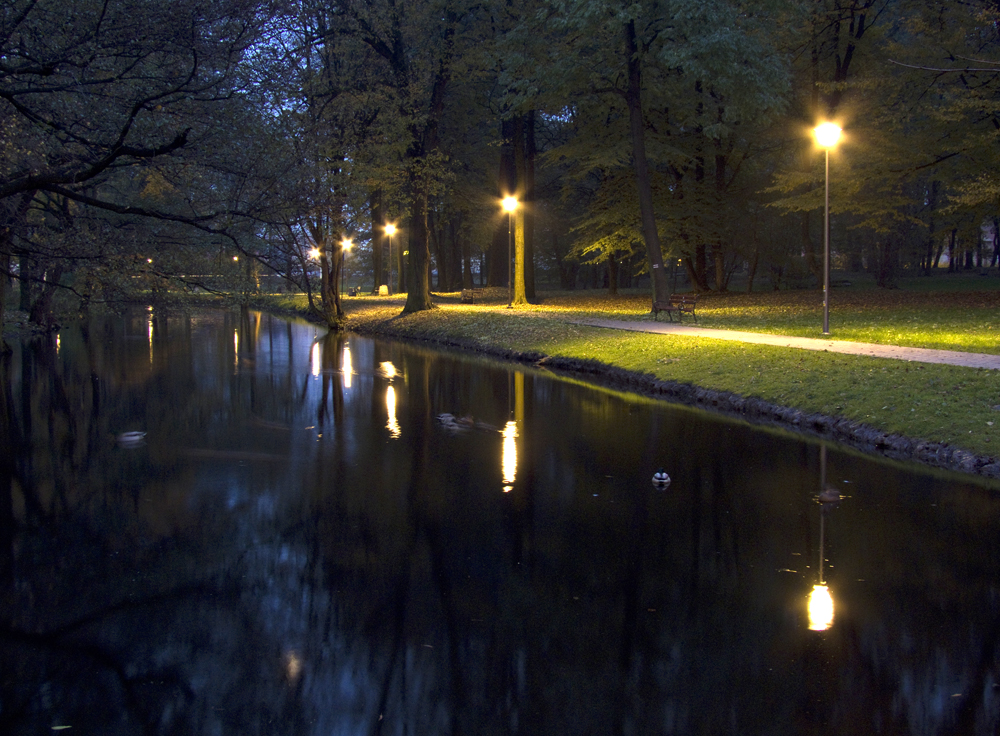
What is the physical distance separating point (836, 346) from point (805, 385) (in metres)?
4.35

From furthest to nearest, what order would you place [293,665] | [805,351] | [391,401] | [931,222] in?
[931,222] < [805,351] < [391,401] < [293,665]

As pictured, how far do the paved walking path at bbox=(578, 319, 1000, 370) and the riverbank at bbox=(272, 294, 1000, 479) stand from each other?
0.82 meters

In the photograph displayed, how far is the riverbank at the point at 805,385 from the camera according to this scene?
36.0 ft

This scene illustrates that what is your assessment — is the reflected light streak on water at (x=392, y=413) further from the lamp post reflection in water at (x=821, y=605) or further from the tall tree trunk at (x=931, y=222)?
the tall tree trunk at (x=931, y=222)

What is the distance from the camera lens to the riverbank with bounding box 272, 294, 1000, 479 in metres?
11.0

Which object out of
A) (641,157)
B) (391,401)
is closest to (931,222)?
(641,157)

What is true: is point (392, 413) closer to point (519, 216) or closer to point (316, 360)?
point (316, 360)

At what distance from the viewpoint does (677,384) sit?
16.2 m

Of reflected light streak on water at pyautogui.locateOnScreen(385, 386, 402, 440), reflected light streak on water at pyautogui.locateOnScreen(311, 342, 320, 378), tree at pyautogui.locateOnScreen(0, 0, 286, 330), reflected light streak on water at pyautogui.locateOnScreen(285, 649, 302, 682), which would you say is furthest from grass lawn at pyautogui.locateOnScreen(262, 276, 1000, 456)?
tree at pyautogui.locateOnScreen(0, 0, 286, 330)

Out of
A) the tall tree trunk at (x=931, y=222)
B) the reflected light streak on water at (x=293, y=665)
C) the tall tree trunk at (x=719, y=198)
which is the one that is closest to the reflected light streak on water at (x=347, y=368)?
the reflected light streak on water at (x=293, y=665)

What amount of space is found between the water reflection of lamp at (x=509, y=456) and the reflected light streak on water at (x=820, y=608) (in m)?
3.70

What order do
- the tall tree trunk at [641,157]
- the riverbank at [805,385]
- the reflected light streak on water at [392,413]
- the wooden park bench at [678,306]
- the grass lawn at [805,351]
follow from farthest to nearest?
the tall tree trunk at [641,157] → the wooden park bench at [678,306] → the reflected light streak on water at [392,413] → the grass lawn at [805,351] → the riverbank at [805,385]

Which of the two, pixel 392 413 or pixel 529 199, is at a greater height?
pixel 529 199

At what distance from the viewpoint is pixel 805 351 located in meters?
16.8
